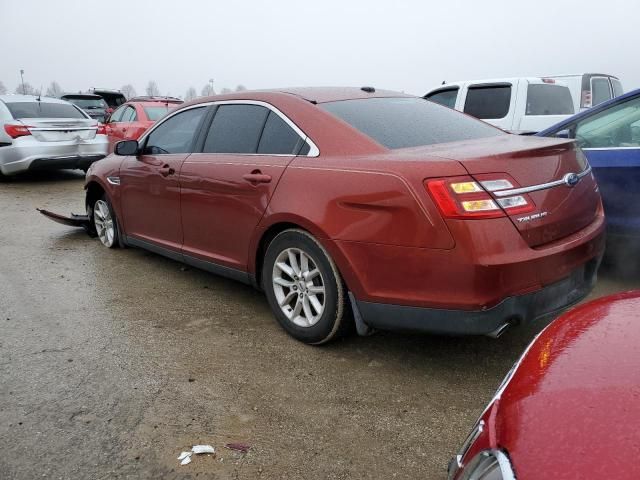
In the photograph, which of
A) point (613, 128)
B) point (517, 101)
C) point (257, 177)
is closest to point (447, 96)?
point (517, 101)

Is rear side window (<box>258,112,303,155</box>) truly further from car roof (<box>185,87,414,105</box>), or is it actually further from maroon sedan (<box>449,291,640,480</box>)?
maroon sedan (<box>449,291,640,480</box>)

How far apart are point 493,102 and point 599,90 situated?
2058 mm

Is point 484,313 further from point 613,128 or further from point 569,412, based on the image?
point 613,128

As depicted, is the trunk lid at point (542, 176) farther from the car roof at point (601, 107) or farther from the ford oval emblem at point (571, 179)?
the car roof at point (601, 107)

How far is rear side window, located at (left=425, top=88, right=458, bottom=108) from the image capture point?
8719 millimetres

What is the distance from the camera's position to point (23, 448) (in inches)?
91.8

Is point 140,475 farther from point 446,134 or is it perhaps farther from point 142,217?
point 142,217

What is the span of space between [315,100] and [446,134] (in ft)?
2.70

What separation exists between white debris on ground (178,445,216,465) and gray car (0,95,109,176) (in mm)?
8360

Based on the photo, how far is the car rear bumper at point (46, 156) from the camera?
30.0 feet

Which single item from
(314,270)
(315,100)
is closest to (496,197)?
(314,270)

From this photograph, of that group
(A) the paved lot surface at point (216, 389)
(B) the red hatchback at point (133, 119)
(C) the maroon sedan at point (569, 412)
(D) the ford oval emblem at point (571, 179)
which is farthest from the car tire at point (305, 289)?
(B) the red hatchback at point (133, 119)

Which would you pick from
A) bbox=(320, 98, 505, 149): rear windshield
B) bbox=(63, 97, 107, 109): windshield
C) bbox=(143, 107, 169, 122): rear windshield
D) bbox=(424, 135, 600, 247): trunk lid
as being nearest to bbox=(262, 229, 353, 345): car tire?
bbox=(320, 98, 505, 149): rear windshield

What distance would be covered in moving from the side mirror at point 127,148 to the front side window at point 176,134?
3.1 inches
